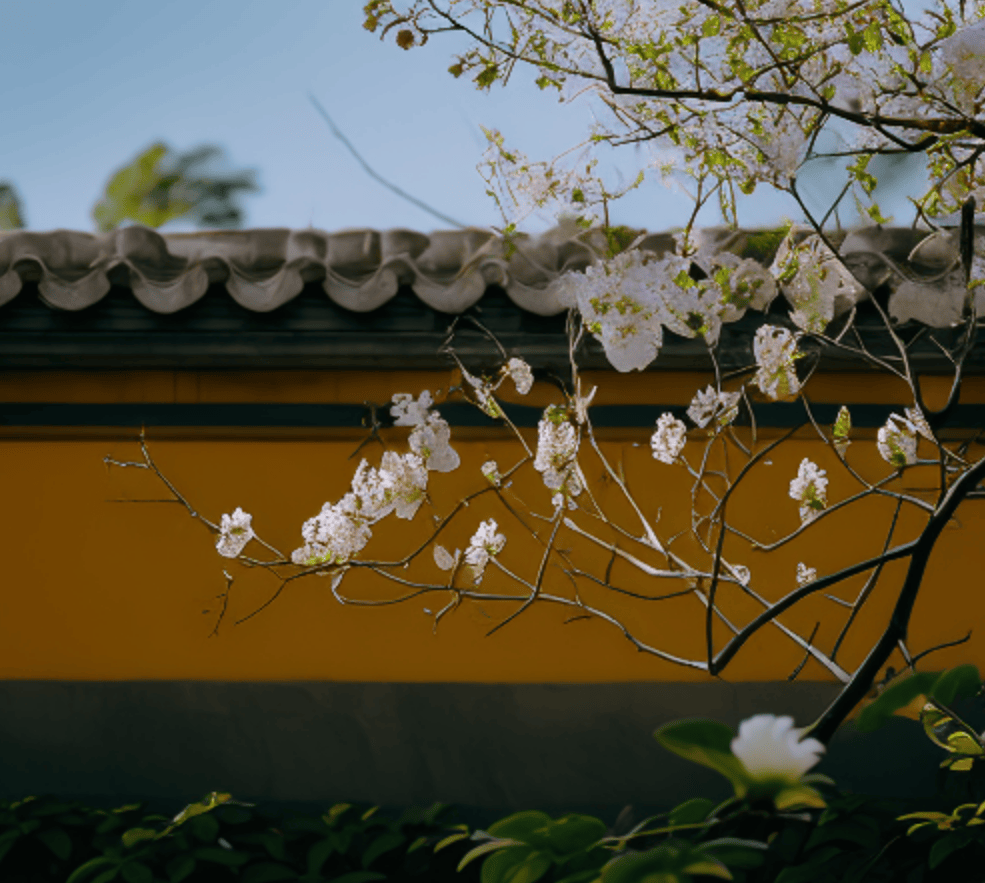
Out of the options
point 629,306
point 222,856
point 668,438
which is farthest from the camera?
point 668,438

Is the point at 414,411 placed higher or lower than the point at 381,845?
higher

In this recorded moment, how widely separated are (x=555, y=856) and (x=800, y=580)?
8.27ft

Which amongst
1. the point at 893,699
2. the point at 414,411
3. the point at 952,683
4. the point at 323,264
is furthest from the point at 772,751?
the point at 323,264

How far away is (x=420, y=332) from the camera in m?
3.26

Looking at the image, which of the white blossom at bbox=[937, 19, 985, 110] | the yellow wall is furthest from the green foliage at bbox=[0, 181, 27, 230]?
the white blossom at bbox=[937, 19, 985, 110]

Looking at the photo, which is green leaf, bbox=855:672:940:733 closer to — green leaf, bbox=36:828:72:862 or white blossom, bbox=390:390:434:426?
white blossom, bbox=390:390:434:426

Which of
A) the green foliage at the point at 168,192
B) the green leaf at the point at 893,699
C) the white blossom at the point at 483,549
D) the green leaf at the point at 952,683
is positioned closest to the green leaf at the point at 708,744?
the green leaf at the point at 893,699

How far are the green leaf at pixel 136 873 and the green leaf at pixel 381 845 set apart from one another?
57cm

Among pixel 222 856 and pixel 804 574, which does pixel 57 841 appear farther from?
pixel 804 574

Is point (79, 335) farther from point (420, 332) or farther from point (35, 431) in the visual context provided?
point (420, 332)

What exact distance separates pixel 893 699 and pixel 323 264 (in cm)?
266

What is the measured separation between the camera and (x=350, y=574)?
3.50 meters

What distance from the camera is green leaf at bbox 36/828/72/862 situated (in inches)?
96.6

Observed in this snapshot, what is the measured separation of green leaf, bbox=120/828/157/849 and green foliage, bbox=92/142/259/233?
24.2ft
